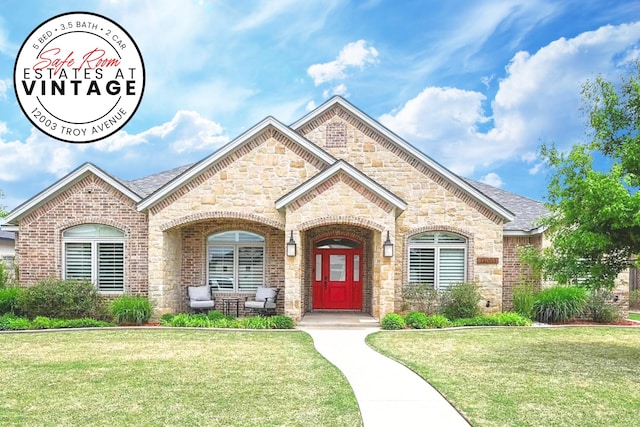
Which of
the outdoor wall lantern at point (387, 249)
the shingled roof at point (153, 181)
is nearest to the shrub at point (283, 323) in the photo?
the outdoor wall lantern at point (387, 249)

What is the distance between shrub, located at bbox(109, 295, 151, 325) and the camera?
1438cm

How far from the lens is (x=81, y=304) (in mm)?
14594

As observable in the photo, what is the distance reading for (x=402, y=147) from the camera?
1675 centimetres

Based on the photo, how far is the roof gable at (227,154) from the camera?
15.0m

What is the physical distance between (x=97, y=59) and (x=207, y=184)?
4.80 metres

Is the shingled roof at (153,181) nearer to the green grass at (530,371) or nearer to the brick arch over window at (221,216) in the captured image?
the brick arch over window at (221,216)

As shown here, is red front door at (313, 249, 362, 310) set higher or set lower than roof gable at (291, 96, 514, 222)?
lower

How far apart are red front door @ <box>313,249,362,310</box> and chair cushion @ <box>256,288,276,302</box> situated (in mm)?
2202

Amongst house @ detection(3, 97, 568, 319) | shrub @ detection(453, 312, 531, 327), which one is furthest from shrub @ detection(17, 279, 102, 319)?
shrub @ detection(453, 312, 531, 327)

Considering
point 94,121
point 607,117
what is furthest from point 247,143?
point 607,117

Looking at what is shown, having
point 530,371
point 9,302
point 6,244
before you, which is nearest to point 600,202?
point 530,371

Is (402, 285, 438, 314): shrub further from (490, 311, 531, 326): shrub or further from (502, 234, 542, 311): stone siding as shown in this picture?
(502, 234, 542, 311): stone siding

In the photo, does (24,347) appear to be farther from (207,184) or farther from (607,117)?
(607,117)

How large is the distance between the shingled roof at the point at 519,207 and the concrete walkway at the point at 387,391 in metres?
8.39
